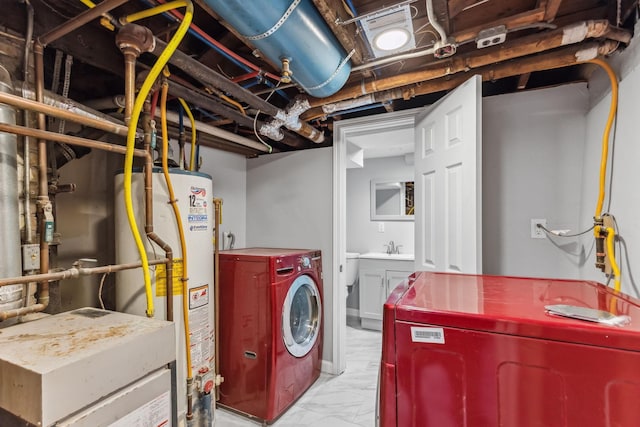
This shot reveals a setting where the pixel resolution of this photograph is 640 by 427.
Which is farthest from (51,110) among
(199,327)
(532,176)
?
(532,176)

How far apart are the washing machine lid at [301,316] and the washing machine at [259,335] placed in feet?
0.04

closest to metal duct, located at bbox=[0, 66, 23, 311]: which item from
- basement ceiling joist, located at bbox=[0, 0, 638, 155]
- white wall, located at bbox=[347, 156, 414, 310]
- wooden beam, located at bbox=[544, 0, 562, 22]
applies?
basement ceiling joist, located at bbox=[0, 0, 638, 155]

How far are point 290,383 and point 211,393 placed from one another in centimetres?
65

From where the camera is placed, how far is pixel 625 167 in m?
1.25

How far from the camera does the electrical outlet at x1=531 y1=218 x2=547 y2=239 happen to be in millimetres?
1740

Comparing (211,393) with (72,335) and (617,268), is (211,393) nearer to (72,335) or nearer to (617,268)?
(72,335)

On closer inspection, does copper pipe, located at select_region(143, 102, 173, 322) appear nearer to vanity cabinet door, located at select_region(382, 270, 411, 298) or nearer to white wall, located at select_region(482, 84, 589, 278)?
white wall, located at select_region(482, 84, 589, 278)

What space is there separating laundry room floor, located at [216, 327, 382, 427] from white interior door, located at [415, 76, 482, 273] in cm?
105

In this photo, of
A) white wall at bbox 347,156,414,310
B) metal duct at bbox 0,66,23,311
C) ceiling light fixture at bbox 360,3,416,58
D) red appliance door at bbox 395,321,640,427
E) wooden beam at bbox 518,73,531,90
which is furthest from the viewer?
white wall at bbox 347,156,414,310

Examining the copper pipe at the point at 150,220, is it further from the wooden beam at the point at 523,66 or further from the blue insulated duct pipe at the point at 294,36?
the wooden beam at the point at 523,66

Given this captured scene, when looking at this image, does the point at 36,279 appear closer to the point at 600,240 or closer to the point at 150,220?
the point at 150,220

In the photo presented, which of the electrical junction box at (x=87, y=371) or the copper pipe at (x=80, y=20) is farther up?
the copper pipe at (x=80, y=20)

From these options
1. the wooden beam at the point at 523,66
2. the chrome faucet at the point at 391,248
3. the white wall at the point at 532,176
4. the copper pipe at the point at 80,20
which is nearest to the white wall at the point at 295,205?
the wooden beam at the point at 523,66

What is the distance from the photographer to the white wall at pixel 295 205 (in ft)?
8.22
